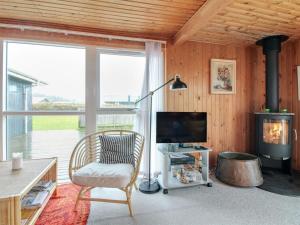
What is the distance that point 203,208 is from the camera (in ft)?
6.75

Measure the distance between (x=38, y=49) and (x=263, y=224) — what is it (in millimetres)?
3412

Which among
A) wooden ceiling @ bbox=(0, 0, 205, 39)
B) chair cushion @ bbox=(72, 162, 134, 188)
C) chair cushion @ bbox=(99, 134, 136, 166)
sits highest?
wooden ceiling @ bbox=(0, 0, 205, 39)

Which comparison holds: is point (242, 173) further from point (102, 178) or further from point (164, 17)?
point (164, 17)

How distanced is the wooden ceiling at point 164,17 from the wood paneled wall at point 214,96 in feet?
0.96

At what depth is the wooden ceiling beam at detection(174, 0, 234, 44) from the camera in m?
1.90

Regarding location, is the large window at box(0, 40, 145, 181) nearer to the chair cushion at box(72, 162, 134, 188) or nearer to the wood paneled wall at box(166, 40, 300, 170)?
the wood paneled wall at box(166, 40, 300, 170)

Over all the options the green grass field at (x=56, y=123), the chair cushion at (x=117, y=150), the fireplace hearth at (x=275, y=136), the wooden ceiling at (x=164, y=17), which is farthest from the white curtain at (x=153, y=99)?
the fireplace hearth at (x=275, y=136)

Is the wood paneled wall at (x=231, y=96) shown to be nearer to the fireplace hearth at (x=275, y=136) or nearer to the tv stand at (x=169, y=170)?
the fireplace hearth at (x=275, y=136)

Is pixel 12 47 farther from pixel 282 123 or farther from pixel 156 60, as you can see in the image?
pixel 282 123

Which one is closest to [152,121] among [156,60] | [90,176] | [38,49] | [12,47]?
[156,60]

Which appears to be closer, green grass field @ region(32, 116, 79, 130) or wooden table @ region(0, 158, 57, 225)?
wooden table @ region(0, 158, 57, 225)

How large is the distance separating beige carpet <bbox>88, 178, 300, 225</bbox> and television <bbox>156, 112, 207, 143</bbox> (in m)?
0.69

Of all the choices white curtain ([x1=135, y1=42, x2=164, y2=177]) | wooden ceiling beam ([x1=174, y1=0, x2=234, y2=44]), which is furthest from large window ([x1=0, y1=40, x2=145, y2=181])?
wooden ceiling beam ([x1=174, y1=0, x2=234, y2=44])

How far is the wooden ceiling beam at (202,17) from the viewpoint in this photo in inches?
74.9
